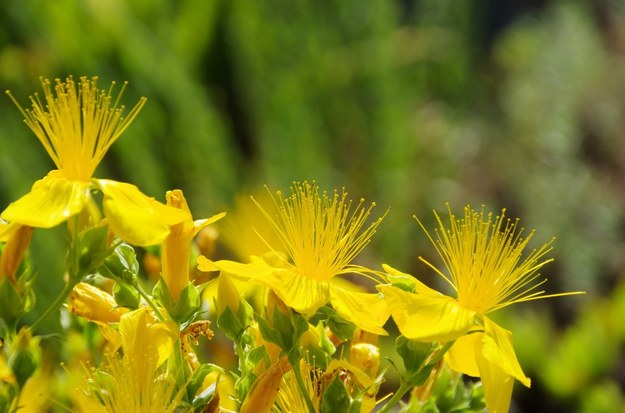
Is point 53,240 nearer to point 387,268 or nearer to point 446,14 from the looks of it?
point 387,268

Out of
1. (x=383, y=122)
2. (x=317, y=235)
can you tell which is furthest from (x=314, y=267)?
(x=383, y=122)

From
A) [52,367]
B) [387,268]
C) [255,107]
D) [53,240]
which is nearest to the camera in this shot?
[387,268]

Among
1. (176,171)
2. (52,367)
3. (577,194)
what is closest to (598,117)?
(577,194)

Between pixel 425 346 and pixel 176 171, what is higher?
pixel 425 346

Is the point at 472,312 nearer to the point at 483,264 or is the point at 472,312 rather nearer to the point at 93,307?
the point at 483,264

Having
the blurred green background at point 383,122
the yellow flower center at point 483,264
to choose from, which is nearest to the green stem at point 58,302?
the yellow flower center at point 483,264

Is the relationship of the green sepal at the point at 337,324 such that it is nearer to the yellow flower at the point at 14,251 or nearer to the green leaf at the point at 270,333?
the green leaf at the point at 270,333

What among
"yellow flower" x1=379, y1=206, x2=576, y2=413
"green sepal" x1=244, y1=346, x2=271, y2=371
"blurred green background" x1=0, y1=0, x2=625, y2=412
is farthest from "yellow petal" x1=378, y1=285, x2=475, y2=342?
"blurred green background" x1=0, y1=0, x2=625, y2=412
